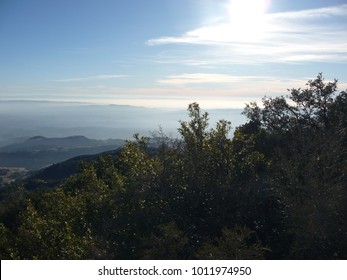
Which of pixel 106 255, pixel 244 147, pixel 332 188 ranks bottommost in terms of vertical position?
pixel 106 255

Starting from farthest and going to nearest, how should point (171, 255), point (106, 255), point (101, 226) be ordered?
point (101, 226), point (106, 255), point (171, 255)

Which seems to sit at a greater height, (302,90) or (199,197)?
(302,90)

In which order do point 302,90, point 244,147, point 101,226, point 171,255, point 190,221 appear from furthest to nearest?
point 302,90
point 244,147
point 101,226
point 190,221
point 171,255

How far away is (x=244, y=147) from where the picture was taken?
69.8ft

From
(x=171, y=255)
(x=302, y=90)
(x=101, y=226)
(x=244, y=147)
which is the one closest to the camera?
(x=171, y=255)

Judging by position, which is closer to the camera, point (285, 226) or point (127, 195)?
point (285, 226)

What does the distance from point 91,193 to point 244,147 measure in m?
9.22

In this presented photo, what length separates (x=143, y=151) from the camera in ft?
72.0

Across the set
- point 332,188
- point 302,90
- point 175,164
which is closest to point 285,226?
point 332,188

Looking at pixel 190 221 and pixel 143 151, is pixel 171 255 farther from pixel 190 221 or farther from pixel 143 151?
pixel 143 151

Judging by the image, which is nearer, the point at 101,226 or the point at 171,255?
the point at 171,255

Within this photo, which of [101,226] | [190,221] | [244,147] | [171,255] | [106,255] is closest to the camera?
[171,255]

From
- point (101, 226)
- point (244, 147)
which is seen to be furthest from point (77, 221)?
point (244, 147)

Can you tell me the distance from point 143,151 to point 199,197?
5288 mm
